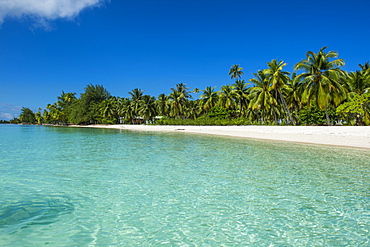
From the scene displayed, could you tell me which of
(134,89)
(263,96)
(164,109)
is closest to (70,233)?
(263,96)

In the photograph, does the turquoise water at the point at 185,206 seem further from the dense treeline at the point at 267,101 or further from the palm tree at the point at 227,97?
the palm tree at the point at 227,97

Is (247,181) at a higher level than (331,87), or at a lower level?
lower

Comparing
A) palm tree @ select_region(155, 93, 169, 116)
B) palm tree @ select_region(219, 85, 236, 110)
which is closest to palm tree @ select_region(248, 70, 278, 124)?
palm tree @ select_region(219, 85, 236, 110)

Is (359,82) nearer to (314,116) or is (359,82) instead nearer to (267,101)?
(314,116)

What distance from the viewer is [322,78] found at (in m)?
29.1

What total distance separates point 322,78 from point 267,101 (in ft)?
29.2

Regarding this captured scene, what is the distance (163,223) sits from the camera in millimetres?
3998

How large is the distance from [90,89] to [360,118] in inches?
2890

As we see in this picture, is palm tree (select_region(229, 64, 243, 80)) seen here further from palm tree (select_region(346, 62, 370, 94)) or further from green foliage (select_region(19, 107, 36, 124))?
green foliage (select_region(19, 107, 36, 124))

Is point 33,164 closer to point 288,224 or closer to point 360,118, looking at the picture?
point 288,224

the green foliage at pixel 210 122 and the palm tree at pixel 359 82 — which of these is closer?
the palm tree at pixel 359 82

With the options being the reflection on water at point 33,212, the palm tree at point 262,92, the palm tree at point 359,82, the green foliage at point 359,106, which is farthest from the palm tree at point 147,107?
the reflection on water at point 33,212

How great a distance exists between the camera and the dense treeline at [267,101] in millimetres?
29375

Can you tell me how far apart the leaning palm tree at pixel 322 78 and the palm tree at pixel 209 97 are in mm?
23459
